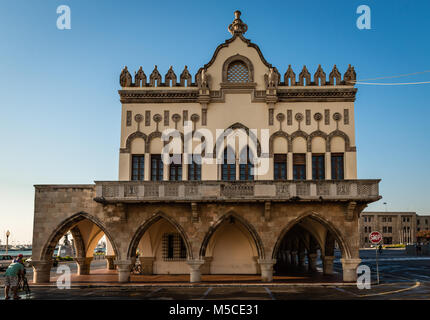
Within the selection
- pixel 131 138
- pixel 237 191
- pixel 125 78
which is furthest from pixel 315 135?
pixel 125 78

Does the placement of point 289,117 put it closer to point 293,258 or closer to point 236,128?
point 236,128

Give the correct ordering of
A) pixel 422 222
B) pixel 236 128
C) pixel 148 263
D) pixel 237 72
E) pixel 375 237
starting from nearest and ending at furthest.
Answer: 1. pixel 375 237
2. pixel 236 128
3. pixel 237 72
4. pixel 148 263
5. pixel 422 222

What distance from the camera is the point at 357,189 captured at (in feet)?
86.3

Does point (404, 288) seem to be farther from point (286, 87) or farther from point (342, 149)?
point (286, 87)

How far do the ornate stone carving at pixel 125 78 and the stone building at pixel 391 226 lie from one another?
95.6 metres

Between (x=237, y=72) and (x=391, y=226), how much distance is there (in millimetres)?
97902

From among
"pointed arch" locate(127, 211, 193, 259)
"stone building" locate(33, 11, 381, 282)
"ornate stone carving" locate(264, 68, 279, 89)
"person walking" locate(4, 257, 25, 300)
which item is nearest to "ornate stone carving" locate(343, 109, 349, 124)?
"stone building" locate(33, 11, 381, 282)

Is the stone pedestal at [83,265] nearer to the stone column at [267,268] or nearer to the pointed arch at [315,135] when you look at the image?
the stone column at [267,268]

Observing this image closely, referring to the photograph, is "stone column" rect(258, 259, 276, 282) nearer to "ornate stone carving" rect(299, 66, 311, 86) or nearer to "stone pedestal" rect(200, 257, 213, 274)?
"stone pedestal" rect(200, 257, 213, 274)

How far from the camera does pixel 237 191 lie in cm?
2650

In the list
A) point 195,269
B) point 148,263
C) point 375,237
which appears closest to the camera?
point 375,237
